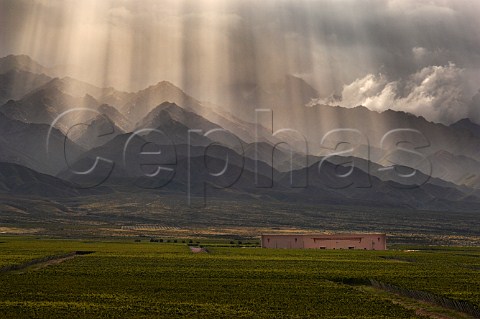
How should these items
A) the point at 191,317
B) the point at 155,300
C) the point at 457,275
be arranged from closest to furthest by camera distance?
the point at 191,317 < the point at 155,300 < the point at 457,275

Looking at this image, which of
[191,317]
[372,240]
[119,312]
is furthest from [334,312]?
[372,240]

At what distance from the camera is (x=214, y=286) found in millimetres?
65812

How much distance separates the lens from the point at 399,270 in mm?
86750

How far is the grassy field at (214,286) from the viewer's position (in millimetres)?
50938

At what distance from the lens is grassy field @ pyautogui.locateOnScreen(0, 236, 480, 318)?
5094cm

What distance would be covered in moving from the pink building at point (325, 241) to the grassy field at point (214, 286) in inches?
1610

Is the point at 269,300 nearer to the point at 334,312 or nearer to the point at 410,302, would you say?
the point at 334,312

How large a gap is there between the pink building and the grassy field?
1610 inches

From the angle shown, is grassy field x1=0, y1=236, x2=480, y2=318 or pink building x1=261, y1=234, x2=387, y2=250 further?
pink building x1=261, y1=234, x2=387, y2=250

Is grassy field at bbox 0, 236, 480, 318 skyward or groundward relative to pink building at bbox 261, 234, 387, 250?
groundward

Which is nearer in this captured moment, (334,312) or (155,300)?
(334,312)

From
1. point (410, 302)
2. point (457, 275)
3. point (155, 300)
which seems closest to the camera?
point (155, 300)

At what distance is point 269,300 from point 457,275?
32.1 meters

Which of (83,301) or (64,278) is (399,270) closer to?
(64,278)
